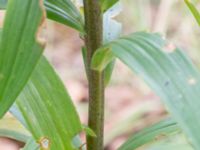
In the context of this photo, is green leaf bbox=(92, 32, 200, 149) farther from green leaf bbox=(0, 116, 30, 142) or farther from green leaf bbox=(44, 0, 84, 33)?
green leaf bbox=(0, 116, 30, 142)

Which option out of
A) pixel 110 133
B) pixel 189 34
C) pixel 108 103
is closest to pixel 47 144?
pixel 110 133

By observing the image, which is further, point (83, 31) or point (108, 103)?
point (108, 103)

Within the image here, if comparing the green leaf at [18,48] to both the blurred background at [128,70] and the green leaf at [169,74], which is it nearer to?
the green leaf at [169,74]

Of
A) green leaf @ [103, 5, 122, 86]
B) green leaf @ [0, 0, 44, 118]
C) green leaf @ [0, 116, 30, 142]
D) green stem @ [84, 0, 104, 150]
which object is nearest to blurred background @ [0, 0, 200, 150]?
green leaf @ [0, 116, 30, 142]

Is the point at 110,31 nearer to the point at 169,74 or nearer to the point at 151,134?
the point at 151,134

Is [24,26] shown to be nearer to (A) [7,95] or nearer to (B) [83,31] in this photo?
(A) [7,95]
